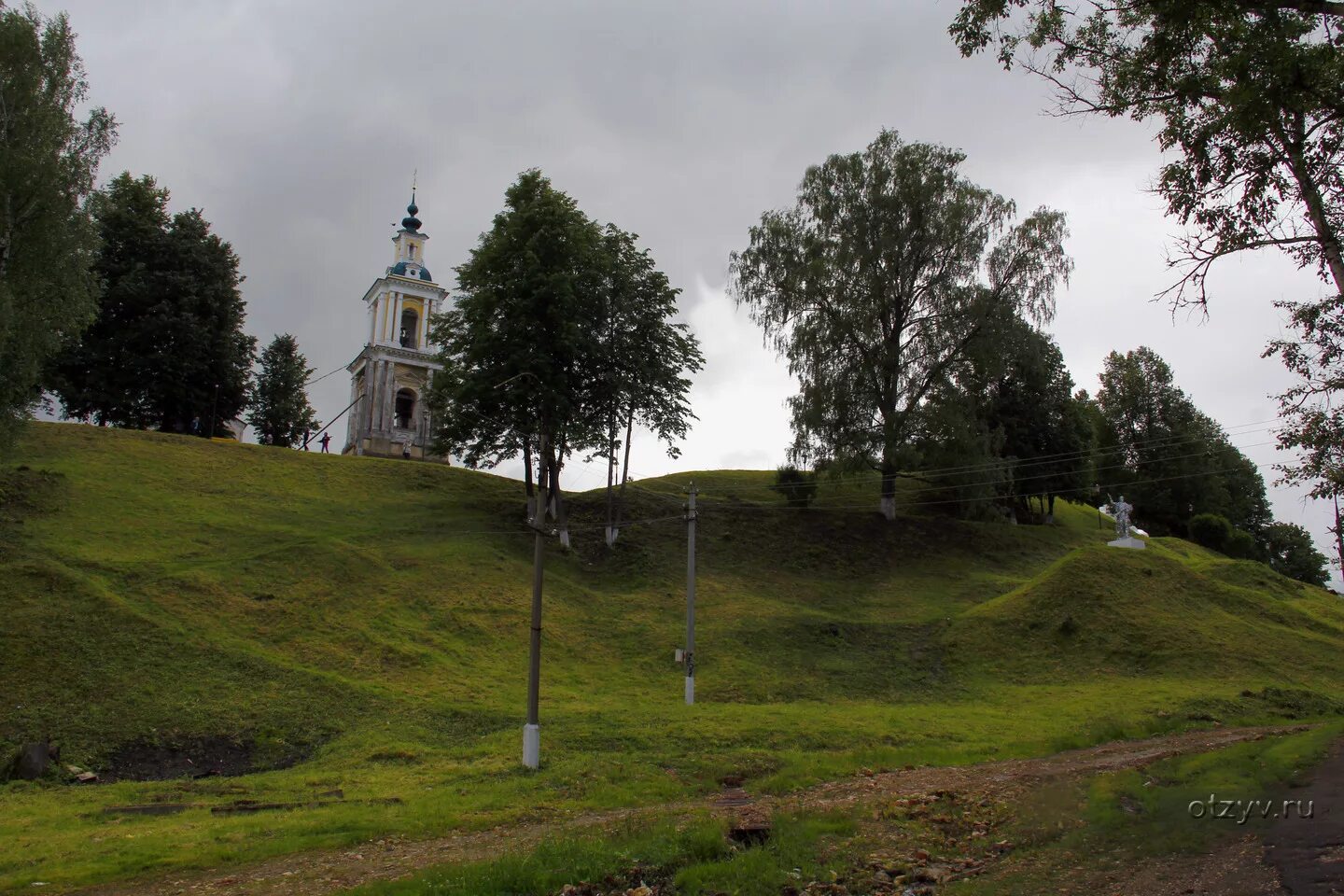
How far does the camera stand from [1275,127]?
→ 505 inches

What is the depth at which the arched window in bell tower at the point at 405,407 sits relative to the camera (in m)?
65.9

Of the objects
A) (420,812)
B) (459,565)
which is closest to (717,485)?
(459,565)

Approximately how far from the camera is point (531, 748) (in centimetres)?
1830

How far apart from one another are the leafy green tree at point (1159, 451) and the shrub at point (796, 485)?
95.5 ft

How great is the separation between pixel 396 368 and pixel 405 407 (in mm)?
3071

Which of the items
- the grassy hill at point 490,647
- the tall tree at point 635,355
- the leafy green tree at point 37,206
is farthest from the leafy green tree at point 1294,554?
the leafy green tree at point 37,206

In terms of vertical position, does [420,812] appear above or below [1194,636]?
below

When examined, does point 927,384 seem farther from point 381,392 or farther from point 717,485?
→ point 381,392

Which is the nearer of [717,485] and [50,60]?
[50,60]

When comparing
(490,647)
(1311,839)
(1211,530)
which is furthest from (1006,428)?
(1311,839)

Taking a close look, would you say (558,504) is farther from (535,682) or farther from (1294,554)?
(1294,554)

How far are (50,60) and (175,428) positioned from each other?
98.1 feet

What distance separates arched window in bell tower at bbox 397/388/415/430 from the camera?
6594 centimetres

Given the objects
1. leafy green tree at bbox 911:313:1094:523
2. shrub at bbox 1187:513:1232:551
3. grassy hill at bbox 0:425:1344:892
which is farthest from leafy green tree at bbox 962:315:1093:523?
shrub at bbox 1187:513:1232:551
